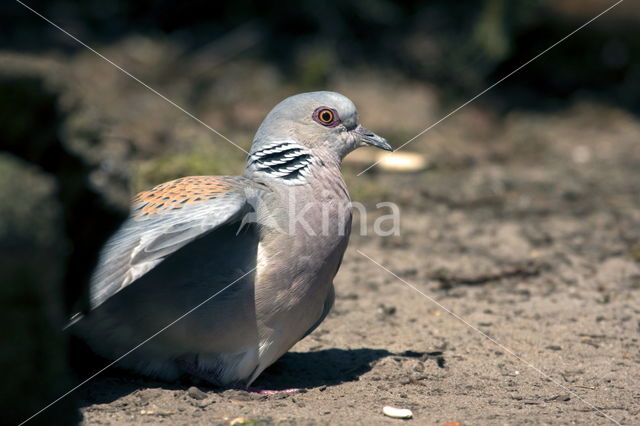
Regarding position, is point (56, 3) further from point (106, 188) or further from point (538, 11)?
point (106, 188)

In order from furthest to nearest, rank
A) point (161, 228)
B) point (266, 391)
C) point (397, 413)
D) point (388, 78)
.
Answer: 1. point (388, 78)
2. point (266, 391)
3. point (161, 228)
4. point (397, 413)

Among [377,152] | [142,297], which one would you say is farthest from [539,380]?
[377,152]

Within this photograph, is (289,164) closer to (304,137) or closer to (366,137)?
(304,137)

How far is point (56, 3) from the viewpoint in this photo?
12.2 m

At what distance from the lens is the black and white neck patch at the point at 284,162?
4449mm

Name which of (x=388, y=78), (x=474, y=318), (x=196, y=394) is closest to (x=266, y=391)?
(x=196, y=394)

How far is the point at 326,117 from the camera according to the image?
4.75 m

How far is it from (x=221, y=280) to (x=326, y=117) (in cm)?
123

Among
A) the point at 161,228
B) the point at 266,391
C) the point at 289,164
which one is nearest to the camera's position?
the point at 161,228

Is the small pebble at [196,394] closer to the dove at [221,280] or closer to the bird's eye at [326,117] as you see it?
the dove at [221,280]

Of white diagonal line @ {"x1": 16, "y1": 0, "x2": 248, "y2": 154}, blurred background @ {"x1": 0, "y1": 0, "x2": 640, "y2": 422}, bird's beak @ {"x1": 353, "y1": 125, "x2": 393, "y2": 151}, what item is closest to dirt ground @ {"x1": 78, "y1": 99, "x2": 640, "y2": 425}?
blurred background @ {"x1": 0, "y1": 0, "x2": 640, "y2": 422}

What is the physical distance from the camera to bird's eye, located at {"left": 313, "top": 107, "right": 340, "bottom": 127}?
472 cm

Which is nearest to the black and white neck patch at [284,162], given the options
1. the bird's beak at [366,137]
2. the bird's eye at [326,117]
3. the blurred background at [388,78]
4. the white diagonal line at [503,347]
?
the bird's eye at [326,117]

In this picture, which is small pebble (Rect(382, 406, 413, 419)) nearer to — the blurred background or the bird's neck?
the bird's neck
